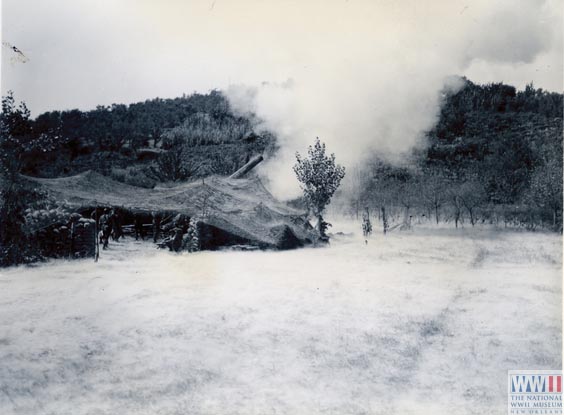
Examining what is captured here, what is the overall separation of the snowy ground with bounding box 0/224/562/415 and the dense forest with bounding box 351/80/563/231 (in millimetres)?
756

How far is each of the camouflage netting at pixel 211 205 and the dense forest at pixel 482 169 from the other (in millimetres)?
1315

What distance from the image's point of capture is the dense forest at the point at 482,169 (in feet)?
21.5

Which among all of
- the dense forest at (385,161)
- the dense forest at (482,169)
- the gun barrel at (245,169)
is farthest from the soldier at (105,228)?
the dense forest at (482,169)

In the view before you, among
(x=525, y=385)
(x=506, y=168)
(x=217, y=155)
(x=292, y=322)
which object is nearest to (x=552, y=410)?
(x=525, y=385)

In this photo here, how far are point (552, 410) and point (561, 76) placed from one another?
4.14 m

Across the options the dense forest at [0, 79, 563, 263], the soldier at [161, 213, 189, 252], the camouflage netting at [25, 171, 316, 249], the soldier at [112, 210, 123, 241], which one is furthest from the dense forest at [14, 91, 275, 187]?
the soldier at [161, 213, 189, 252]

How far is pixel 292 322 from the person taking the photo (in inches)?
196

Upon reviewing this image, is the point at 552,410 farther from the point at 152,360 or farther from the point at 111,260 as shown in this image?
the point at 111,260

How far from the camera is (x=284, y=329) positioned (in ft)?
15.9

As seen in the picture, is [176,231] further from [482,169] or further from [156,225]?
[482,169]

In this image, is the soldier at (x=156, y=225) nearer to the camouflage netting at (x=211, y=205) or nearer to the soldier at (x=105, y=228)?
the camouflage netting at (x=211, y=205)

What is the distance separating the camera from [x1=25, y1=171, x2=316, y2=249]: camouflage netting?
7.07 metres

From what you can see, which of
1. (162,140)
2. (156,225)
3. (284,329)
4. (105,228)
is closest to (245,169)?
(162,140)

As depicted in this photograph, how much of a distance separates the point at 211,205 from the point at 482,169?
16.2ft
